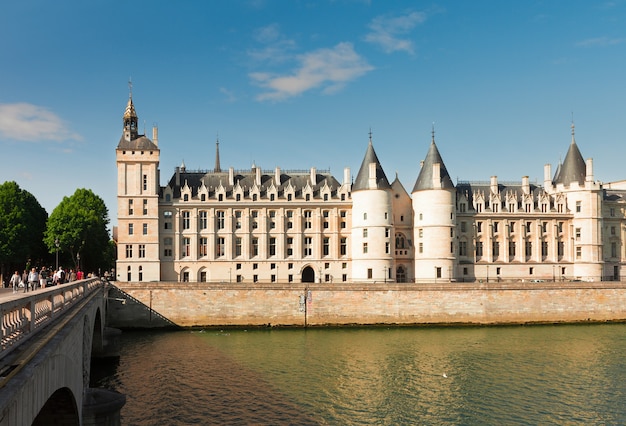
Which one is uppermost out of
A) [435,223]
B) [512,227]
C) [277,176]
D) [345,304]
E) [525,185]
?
[277,176]

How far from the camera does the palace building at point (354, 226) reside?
2702 inches

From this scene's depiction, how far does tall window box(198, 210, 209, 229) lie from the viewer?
231 ft

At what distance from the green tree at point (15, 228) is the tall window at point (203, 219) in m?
19.5

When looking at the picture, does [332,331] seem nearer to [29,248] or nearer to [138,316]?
[138,316]

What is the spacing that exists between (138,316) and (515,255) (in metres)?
47.6

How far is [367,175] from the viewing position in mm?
70312

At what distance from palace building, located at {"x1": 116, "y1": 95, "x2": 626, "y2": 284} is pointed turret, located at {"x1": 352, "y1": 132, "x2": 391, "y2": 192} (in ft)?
0.47

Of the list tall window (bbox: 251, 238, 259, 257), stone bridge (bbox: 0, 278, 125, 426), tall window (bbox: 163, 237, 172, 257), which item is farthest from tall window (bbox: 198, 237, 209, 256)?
stone bridge (bbox: 0, 278, 125, 426)

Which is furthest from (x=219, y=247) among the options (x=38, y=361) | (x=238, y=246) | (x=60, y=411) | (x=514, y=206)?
(x=38, y=361)

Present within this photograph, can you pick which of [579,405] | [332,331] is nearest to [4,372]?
[579,405]

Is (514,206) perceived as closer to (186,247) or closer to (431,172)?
(431,172)

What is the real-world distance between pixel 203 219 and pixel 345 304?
72.1 feet

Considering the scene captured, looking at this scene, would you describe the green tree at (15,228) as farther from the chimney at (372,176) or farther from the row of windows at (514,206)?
the row of windows at (514,206)

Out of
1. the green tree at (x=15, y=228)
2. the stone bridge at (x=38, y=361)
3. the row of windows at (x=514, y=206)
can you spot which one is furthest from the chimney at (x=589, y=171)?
the stone bridge at (x=38, y=361)
